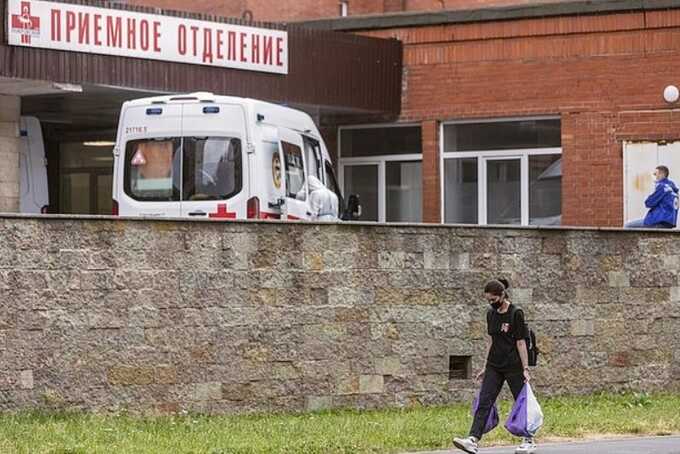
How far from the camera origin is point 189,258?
59.1ft

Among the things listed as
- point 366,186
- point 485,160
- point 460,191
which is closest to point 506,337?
point 485,160

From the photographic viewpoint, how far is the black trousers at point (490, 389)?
1538 cm

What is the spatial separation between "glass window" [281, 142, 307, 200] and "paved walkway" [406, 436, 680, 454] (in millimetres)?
7430

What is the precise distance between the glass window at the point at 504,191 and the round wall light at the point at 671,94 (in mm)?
3006

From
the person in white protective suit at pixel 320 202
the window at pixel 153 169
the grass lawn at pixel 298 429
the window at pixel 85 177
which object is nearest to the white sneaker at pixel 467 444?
the grass lawn at pixel 298 429

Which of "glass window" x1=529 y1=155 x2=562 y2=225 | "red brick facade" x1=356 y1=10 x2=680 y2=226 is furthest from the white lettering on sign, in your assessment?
"glass window" x1=529 y1=155 x2=562 y2=225

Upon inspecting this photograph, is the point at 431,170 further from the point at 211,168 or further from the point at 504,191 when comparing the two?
the point at 211,168

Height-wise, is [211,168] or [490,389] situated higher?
[211,168]

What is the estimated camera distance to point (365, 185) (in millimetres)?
30969

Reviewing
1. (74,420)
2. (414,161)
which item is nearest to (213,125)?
(74,420)

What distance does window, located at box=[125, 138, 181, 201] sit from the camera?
22.6 m

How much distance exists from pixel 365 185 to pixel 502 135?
2.90 meters

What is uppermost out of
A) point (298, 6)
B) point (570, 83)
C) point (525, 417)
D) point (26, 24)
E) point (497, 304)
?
point (298, 6)

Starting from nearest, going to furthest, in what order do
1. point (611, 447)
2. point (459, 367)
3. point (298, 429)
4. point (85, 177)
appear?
point (611, 447) → point (298, 429) → point (459, 367) → point (85, 177)
